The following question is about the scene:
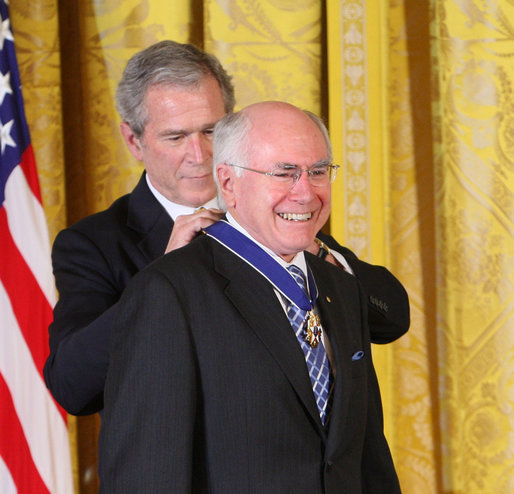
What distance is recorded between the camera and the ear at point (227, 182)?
1.50 meters

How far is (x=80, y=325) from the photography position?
1725mm

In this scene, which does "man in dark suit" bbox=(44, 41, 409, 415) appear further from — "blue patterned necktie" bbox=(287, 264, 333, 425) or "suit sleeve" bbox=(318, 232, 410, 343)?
"blue patterned necktie" bbox=(287, 264, 333, 425)

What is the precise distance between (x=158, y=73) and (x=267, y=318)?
2.34 feet

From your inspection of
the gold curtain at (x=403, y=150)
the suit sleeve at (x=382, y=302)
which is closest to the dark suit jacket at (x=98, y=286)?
the suit sleeve at (x=382, y=302)

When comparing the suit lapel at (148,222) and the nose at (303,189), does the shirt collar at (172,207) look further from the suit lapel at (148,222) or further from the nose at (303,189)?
the nose at (303,189)

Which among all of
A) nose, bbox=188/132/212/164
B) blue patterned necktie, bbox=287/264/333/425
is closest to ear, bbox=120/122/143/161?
nose, bbox=188/132/212/164

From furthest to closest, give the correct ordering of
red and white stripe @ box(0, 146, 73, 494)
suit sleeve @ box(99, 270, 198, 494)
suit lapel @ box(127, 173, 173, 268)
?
red and white stripe @ box(0, 146, 73, 494)
suit lapel @ box(127, 173, 173, 268)
suit sleeve @ box(99, 270, 198, 494)

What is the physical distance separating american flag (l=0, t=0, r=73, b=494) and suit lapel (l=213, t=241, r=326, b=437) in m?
1.16

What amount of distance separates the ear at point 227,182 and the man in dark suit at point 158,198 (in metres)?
0.33

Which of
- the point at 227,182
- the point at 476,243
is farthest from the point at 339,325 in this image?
the point at 476,243

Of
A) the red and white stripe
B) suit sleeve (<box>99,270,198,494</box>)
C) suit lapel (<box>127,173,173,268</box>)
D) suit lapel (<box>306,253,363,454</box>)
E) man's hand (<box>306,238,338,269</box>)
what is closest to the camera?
suit sleeve (<box>99,270,198,494</box>)

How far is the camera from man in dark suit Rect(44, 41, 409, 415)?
5.98 feet

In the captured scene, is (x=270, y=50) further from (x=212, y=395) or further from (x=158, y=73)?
(x=212, y=395)

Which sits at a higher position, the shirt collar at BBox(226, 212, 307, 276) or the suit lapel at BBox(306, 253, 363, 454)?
the shirt collar at BBox(226, 212, 307, 276)
